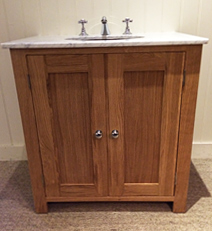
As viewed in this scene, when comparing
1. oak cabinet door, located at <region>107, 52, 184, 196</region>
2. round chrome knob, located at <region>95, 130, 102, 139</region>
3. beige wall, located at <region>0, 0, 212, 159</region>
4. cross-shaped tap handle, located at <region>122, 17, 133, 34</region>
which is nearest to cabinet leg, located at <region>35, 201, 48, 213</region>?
oak cabinet door, located at <region>107, 52, 184, 196</region>

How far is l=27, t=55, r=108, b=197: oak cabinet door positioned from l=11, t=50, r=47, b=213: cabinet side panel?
2 cm

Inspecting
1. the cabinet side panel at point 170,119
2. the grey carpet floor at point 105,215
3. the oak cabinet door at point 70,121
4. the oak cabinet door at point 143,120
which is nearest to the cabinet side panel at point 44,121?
the oak cabinet door at point 70,121

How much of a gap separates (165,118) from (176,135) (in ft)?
0.31

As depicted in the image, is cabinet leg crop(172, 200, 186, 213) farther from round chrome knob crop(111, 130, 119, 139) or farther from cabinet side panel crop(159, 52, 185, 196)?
round chrome knob crop(111, 130, 119, 139)

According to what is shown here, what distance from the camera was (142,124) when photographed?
104 cm

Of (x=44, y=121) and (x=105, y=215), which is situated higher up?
(x=44, y=121)

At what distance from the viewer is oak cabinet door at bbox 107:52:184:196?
0.94 meters

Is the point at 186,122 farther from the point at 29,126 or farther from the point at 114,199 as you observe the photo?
the point at 29,126

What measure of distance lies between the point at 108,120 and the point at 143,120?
0.15 m

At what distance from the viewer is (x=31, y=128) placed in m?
1.04

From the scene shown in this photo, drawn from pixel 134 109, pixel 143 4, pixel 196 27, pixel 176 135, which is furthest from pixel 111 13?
pixel 176 135

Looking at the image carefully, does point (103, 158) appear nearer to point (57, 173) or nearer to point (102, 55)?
point (57, 173)

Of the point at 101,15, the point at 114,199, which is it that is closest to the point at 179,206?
the point at 114,199

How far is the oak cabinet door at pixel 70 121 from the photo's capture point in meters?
0.95
